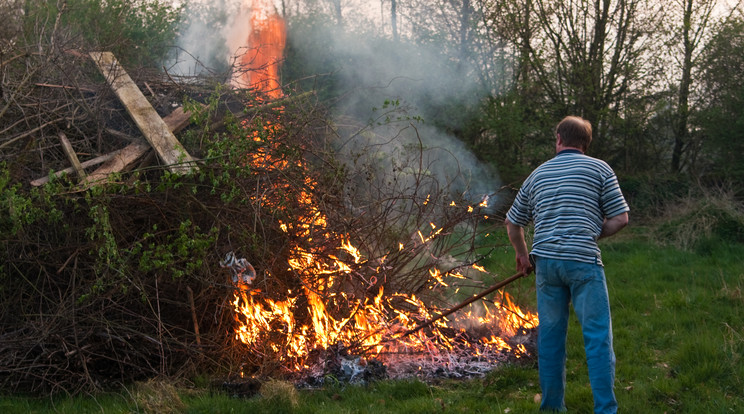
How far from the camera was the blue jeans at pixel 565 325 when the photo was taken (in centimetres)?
371


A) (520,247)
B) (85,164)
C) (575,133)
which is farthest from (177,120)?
(575,133)

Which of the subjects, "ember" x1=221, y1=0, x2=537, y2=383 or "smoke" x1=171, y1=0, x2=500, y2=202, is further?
"smoke" x1=171, y1=0, x2=500, y2=202

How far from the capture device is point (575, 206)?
3.84m

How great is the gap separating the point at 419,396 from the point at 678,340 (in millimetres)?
2571

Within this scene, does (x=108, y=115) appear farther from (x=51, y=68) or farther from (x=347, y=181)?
(x=347, y=181)

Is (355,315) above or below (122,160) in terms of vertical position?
below

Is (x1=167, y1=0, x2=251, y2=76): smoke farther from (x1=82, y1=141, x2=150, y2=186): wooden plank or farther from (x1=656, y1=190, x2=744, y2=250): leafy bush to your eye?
(x1=656, y1=190, x2=744, y2=250): leafy bush

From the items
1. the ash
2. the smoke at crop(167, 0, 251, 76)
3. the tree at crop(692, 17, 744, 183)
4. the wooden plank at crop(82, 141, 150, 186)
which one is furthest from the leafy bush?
the smoke at crop(167, 0, 251, 76)

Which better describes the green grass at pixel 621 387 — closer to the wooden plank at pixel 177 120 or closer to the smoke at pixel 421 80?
the wooden plank at pixel 177 120

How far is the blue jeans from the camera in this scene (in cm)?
371

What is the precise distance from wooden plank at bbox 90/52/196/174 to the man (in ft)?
9.40

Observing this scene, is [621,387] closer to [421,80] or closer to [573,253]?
[573,253]

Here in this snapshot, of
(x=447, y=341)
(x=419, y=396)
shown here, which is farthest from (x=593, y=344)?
(x=447, y=341)

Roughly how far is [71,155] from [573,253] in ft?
14.3
